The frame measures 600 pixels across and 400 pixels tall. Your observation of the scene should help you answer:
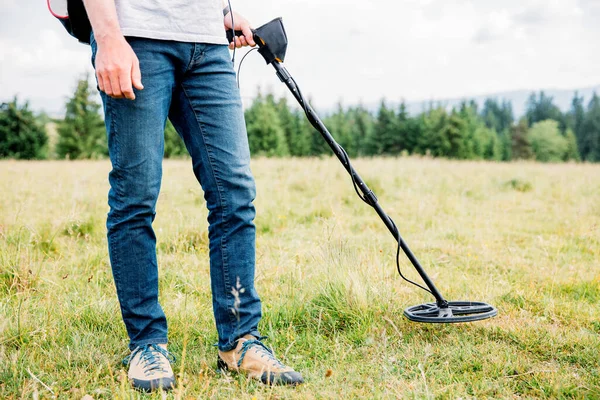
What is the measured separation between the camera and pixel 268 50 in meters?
2.30

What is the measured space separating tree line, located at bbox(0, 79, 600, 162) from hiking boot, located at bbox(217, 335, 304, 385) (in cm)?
1582

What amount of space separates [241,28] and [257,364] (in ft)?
4.97

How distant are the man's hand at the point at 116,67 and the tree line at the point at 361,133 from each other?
16.1m

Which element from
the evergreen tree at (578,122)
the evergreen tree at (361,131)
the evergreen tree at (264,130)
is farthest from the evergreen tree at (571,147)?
the evergreen tree at (264,130)

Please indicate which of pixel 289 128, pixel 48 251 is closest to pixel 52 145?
pixel 289 128

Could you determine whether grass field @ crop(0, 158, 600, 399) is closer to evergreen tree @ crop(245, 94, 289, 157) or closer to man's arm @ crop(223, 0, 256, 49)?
man's arm @ crop(223, 0, 256, 49)

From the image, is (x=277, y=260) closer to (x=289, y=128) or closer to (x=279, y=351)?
(x=279, y=351)

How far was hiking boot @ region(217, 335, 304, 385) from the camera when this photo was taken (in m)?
1.91

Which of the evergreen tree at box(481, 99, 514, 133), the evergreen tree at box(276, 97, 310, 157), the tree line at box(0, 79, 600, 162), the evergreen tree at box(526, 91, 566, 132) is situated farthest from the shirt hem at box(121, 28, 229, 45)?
the evergreen tree at box(481, 99, 514, 133)

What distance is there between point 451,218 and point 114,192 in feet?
14.0

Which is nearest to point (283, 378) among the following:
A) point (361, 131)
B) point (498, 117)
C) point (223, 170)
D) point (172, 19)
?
point (223, 170)

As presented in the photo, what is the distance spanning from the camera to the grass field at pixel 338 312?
1943 mm

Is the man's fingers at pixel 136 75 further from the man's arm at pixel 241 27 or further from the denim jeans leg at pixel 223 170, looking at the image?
the man's arm at pixel 241 27

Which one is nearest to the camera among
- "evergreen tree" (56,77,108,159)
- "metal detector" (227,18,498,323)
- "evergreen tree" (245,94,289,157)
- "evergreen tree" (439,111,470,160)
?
"metal detector" (227,18,498,323)
